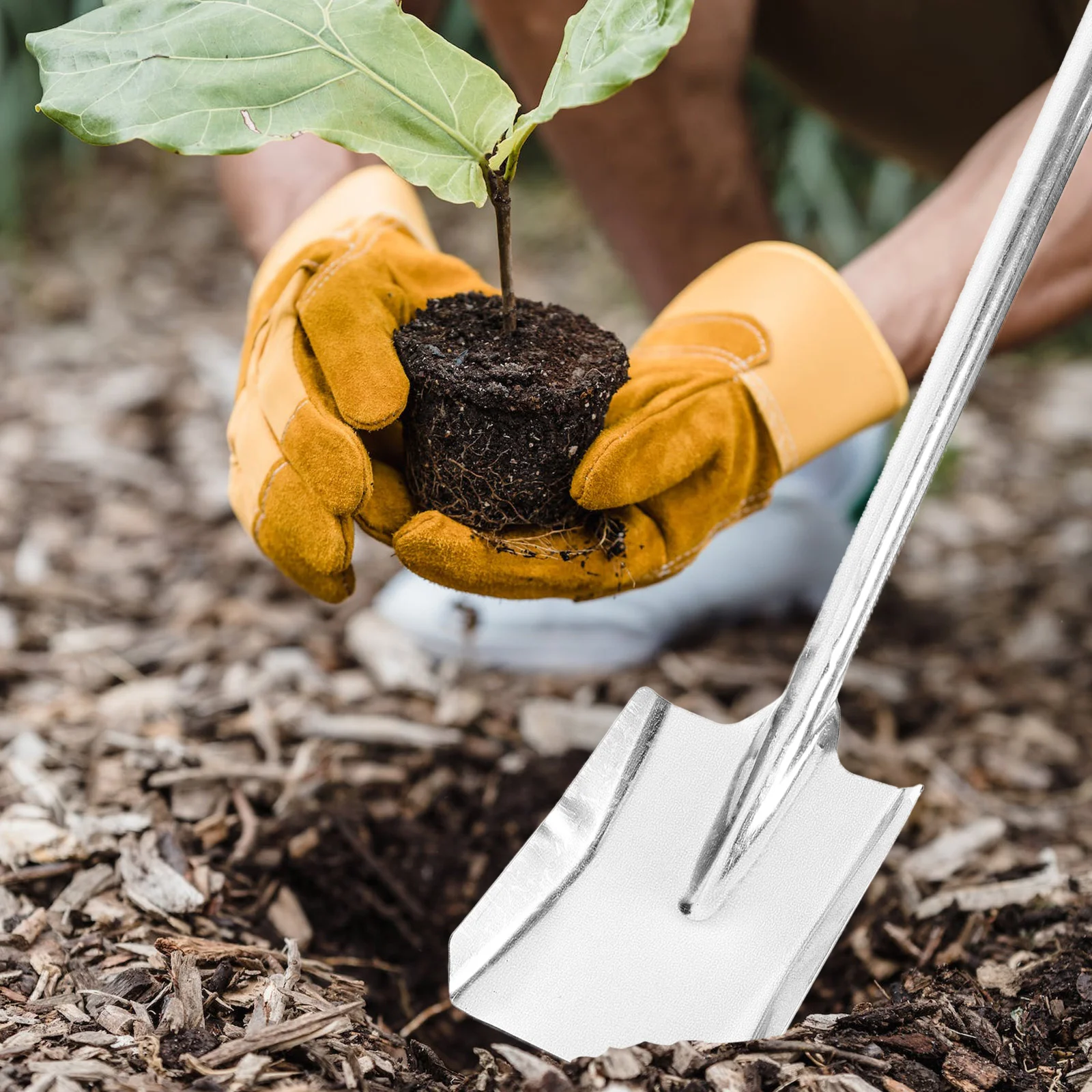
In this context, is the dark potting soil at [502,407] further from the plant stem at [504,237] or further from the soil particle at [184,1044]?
the soil particle at [184,1044]

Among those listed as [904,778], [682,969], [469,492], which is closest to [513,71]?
[469,492]

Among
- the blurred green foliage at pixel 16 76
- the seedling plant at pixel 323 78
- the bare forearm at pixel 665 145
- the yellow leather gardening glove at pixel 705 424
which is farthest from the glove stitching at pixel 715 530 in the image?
the blurred green foliage at pixel 16 76

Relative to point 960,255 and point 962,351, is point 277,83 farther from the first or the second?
point 960,255

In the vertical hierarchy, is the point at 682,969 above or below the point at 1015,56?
below

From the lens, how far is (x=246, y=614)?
1784 millimetres

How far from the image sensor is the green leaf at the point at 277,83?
91 centimetres

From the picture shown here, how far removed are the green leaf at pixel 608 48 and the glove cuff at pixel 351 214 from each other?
36 cm

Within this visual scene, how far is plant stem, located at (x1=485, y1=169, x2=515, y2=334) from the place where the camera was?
3.15ft

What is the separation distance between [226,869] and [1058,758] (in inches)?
47.1

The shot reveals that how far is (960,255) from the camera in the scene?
4.24 ft

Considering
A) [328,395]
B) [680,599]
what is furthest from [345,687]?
[328,395]

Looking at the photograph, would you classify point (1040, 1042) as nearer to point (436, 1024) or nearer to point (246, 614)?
point (436, 1024)

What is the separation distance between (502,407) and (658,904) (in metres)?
0.48

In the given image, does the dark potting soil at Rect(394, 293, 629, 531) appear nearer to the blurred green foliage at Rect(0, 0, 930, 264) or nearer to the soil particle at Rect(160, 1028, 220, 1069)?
the soil particle at Rect(160, 1028, 220, 1069)
